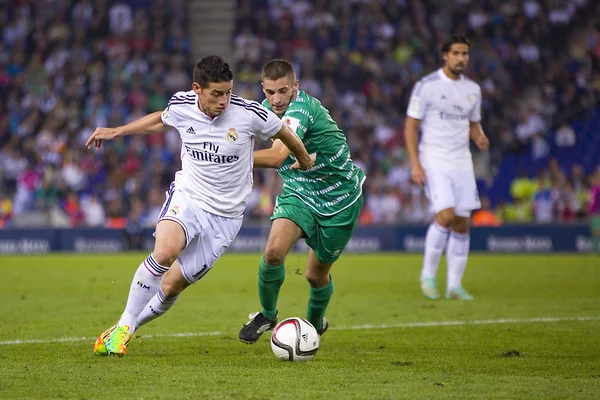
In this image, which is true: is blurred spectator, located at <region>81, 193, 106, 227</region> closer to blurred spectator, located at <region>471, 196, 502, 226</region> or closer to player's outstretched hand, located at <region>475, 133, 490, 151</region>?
blurred spectator, located at <region>471, 196, 502, 226</region>

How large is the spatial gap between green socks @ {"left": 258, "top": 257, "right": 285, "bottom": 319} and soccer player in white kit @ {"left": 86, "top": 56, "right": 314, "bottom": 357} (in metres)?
0.56

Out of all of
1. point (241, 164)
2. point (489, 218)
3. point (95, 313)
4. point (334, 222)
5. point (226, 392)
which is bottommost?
point (489, 218)

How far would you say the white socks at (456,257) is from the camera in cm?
1102

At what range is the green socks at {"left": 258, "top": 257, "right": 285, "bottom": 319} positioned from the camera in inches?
289

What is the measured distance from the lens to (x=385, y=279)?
14.1 m

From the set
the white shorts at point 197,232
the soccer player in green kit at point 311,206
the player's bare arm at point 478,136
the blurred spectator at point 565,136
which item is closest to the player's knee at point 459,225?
the player's bare arm at point 478,136

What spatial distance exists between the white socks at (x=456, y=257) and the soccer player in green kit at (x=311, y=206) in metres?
3.64

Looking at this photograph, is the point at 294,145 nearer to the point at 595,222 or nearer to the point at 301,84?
the point at 595,222

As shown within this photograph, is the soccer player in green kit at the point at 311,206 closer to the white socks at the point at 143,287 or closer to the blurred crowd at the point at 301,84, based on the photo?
the white socks at the point at 143,287

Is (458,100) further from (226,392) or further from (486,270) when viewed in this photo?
(226,392)

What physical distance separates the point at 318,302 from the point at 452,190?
3788 mm

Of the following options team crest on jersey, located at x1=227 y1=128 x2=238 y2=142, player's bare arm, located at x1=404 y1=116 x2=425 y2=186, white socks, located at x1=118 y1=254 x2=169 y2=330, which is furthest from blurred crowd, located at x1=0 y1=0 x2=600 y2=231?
team crest on jersey, located at x1=227 y1=128 x2=238 y2=142

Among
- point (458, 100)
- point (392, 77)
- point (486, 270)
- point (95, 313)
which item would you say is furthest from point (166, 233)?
point (392, 77)

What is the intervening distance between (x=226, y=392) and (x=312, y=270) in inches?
98.4
